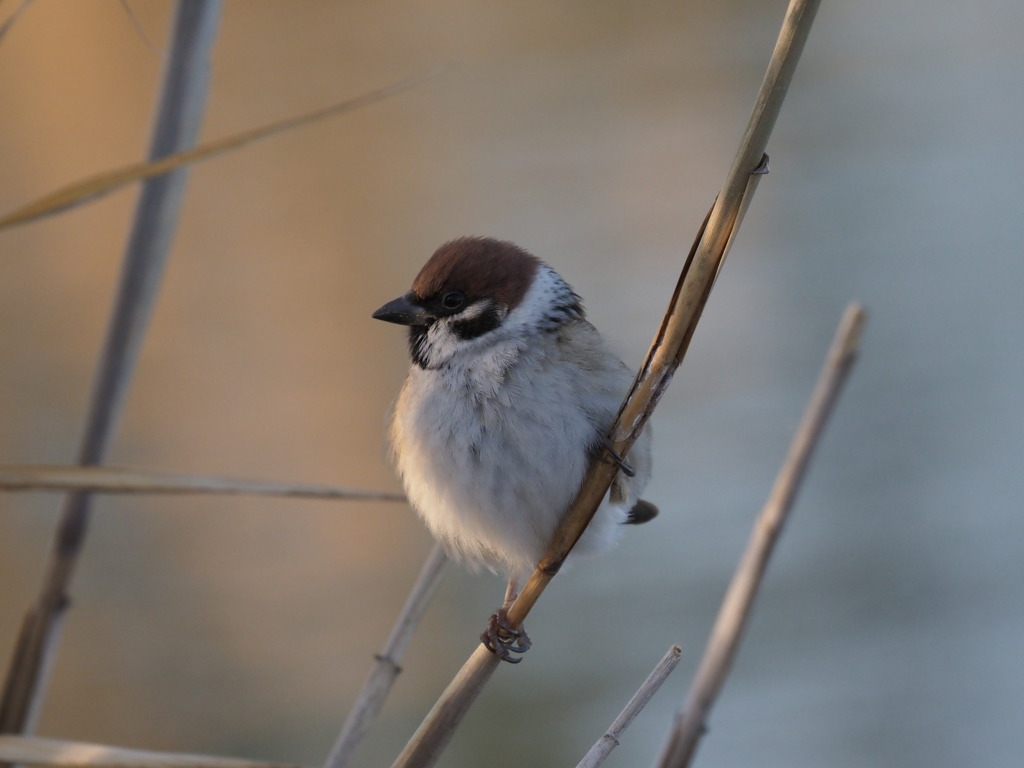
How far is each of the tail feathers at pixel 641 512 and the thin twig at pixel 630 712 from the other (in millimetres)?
948

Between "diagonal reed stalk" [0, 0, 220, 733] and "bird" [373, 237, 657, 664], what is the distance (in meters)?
0.84

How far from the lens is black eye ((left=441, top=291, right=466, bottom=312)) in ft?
7.15

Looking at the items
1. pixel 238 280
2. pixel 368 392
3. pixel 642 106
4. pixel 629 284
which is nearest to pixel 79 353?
pixel 238 280

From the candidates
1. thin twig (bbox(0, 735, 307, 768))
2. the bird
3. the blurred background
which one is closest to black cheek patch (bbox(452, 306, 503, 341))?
the bird

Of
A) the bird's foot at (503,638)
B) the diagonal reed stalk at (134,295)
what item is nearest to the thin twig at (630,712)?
the bird's foot at (503,638)

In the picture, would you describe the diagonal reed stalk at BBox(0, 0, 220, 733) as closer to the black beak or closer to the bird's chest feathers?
the bird's chest feathers

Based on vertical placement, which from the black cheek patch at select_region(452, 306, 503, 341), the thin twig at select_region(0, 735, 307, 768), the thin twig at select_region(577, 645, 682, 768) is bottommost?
the thin twig at select_region(0, 735, 307, 768)

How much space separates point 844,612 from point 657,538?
94 centimetres

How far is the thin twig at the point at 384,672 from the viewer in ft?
4.61

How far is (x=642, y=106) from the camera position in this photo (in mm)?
5715

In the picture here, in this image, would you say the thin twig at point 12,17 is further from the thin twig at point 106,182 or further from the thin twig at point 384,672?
the thin twig at point 384,672

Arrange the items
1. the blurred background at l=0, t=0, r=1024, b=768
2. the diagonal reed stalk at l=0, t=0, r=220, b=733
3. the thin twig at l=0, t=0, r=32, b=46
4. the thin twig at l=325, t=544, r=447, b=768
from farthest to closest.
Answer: the blurred background at l=0, t=0, r=1024, b=768 → the thin twig at l=325, t=544, r=447, b=768 → the diagonal reed stalk at l=0, t=0, r=220, b=733 → the thin twig at l=0, t=0, r=32, b=46

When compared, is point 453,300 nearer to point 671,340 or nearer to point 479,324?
point 479,324

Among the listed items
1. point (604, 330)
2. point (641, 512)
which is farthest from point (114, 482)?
point (604, 330)
